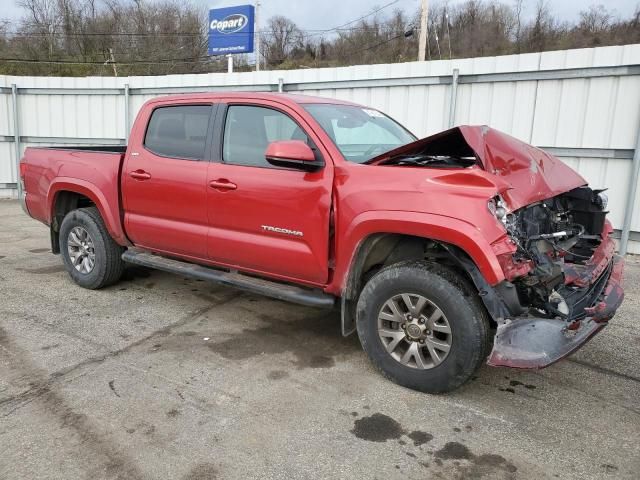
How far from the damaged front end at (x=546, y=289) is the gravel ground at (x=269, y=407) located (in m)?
0.52

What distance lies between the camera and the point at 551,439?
290cm

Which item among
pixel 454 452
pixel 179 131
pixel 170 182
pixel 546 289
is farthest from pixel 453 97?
pixel 454 452

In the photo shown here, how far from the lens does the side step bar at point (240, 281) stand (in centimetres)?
376

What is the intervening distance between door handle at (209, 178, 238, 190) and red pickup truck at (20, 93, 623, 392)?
21mm

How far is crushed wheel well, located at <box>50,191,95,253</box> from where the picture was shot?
5.59 m

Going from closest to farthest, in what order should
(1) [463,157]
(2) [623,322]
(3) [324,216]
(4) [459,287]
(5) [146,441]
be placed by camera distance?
(5) [146,441], (4) [459,287], (3) [324,216], (1) [463,157], (2) [623,322]

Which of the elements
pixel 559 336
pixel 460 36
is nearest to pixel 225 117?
pixel 559 336

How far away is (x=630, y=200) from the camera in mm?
7121

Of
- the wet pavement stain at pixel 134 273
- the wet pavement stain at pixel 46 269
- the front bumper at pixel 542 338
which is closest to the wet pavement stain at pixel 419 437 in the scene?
the front bumper at pixel 542 338

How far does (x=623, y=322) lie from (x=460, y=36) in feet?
133

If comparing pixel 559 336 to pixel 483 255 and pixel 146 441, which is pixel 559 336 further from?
pixel 146 441

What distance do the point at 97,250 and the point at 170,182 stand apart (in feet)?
4.58

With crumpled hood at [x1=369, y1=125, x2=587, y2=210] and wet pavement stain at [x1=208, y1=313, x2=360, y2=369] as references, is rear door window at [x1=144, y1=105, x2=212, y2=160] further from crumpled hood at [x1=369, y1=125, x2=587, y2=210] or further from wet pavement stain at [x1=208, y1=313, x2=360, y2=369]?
crumpled hood at [x1=369, y1=125, x2=587, y2=210]

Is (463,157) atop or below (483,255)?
atop
